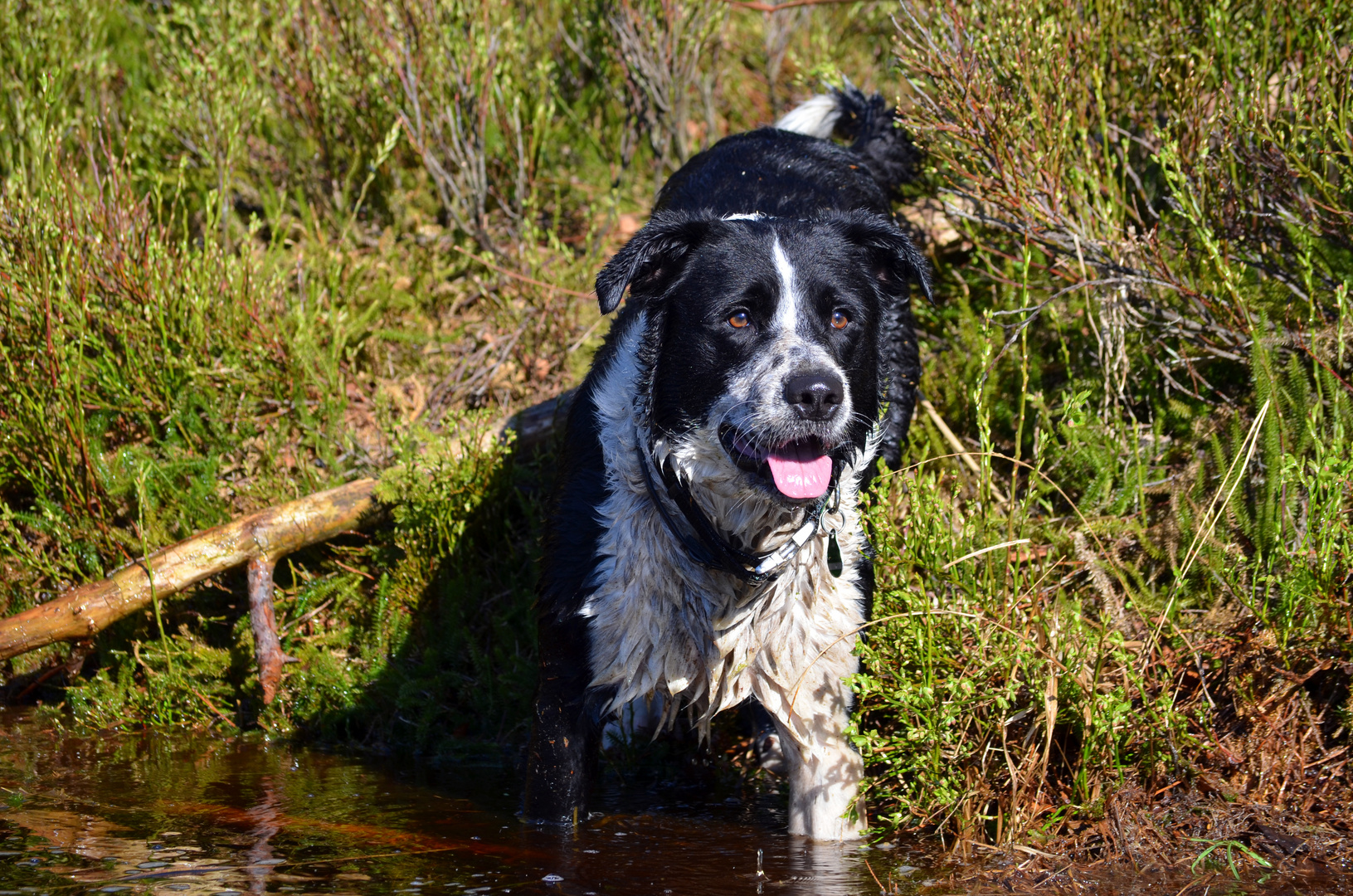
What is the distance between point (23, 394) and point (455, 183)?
8.43 ft

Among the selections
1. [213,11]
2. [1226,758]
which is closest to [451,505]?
[1226,758]

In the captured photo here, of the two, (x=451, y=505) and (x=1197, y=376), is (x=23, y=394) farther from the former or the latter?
(x=1197, y=376)

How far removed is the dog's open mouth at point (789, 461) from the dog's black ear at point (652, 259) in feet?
1.60

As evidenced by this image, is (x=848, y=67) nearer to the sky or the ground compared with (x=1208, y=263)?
nearer to the sky

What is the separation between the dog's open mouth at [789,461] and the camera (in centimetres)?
309

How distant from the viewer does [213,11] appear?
6.48 meters

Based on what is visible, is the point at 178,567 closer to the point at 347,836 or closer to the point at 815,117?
the point at 347,836

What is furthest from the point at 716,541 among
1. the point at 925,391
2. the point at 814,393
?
the point at 925,391

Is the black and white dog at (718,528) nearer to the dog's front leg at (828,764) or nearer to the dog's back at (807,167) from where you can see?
the dog's front leg at (828,764)

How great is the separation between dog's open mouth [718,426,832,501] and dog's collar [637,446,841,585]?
0.12 meters

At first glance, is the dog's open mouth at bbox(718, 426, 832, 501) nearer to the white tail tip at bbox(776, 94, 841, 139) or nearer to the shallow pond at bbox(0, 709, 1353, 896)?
the shallow pond at bbox(0, 709, 1353, 896)

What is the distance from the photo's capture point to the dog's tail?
5211 mm

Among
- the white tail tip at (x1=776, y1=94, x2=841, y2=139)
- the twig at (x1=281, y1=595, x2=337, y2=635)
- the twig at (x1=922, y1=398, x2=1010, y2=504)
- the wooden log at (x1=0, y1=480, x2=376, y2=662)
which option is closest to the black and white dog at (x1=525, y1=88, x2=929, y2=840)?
the twig at (x1=922, y1=398, x2=1010, y2=504)

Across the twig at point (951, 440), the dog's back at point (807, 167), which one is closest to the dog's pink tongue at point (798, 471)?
the dog's back at point (807, 167)
